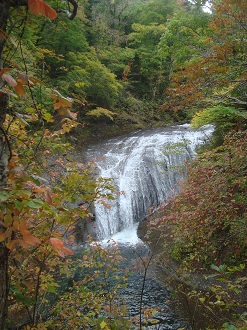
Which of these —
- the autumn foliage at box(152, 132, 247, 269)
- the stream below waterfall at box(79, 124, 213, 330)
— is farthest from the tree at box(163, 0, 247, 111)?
the stream below waterfall at box(79, 124, 213, 330)

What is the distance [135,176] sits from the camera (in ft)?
44.2

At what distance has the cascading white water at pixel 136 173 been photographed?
A: 12008 millimetres

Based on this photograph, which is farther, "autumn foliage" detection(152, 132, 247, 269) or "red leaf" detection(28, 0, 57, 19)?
"autumn foliage" detection(152, 132, 247, 269)

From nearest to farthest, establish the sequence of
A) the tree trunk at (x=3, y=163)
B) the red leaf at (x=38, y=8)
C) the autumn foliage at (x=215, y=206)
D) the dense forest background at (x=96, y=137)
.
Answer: the red leaf at (x=38, y=8)
the tree trunk at (x=3, y=163)
the dense forest background at (x=96, y=137)
the autumn foliage at (x=215, y=206)

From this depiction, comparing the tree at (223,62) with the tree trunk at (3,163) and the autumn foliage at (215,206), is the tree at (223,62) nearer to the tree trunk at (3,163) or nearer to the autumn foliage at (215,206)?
the autumn foliage at (215,206)

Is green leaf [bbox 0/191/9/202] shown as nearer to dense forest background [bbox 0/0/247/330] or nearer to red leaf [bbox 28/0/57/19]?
dense forest background [bbox 0/0/247/330]

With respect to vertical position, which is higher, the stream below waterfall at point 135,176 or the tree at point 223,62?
the tree at point 223,62

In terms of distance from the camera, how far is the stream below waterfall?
10.8m

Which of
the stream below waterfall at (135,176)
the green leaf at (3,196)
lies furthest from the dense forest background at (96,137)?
the stream below waterfall at (135,176)

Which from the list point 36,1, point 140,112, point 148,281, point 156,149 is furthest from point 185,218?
point 140,112

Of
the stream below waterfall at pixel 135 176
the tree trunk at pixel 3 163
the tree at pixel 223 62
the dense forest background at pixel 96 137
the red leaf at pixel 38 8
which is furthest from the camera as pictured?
the stream below waterfall at pixel 135 176

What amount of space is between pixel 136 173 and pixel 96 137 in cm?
558

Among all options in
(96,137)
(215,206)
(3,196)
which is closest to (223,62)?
(215,206)

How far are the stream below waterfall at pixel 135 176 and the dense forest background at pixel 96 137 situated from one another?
146cm
